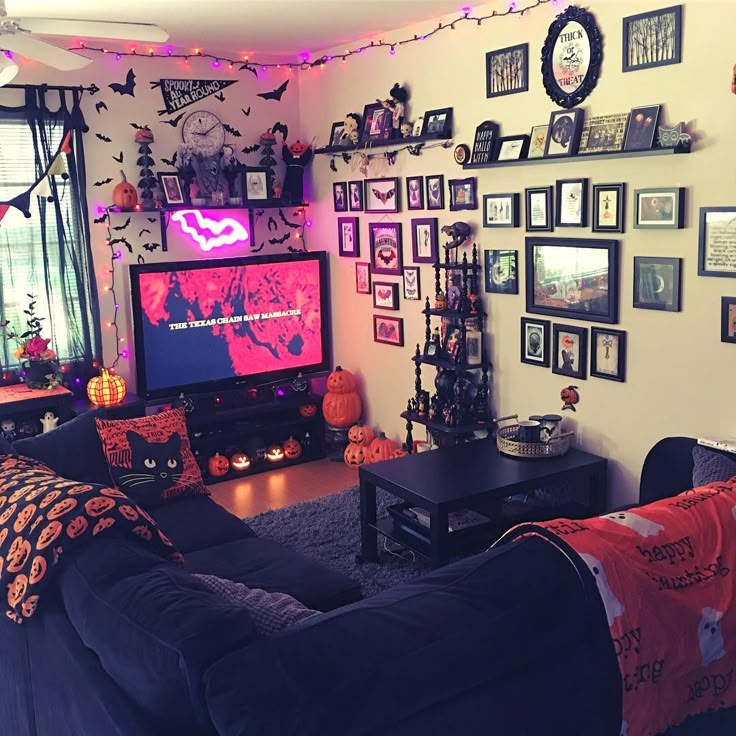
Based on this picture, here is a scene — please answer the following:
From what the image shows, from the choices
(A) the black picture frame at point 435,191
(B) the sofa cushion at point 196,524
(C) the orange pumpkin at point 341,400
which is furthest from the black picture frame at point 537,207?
(B) the sofa cushion at point 196,524

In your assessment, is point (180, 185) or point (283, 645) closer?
point (283, 645)

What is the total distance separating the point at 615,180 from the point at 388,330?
1.95 m

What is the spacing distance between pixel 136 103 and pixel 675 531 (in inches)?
→ 168

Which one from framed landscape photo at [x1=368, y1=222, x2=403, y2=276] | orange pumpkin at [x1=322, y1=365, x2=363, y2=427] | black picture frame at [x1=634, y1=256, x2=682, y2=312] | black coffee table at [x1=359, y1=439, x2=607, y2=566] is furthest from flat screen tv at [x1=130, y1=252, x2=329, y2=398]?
black picture frame at [x1=634, y1=256, x2=682, y2=312]

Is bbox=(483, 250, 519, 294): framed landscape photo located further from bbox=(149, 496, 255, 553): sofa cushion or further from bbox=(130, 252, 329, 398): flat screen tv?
bbox=(149, 496, 255, 553): sofa cushion

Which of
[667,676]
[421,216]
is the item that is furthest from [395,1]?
[667,676]

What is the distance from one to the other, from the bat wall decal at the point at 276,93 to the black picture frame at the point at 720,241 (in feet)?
10.5

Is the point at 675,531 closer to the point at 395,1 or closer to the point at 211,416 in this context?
the point at 395,1

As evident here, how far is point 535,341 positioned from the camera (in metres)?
4.53

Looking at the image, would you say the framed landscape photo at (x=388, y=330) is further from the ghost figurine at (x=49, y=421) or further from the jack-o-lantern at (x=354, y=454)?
the ghost figurine at (x=49, y=421)

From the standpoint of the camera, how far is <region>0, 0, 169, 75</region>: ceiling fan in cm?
308

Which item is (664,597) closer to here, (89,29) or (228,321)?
(89,29)

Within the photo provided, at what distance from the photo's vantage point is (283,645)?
167cm

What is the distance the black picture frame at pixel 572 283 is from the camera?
407 cm
